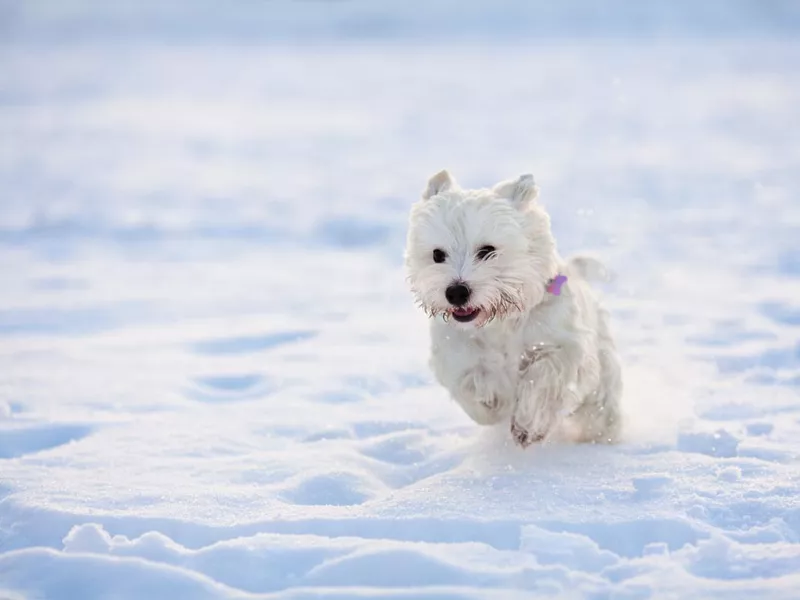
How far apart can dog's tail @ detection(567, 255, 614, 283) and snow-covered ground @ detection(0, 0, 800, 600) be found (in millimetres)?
798

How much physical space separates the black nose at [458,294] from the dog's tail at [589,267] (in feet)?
3.63

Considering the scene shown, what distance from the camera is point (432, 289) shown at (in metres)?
4.57

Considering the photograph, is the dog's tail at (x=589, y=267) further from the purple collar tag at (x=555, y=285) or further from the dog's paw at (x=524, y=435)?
the dog's paw at (x=524, y=435)

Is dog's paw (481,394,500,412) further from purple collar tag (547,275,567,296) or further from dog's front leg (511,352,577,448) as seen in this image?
purple collar tag (547,275,567,296)

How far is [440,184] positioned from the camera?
496 centimetres

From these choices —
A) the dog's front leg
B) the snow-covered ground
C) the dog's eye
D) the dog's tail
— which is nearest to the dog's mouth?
the dog's eye

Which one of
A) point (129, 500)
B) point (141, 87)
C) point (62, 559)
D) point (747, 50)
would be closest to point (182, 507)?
point (129, 500)

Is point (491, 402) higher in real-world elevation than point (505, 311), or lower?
lower

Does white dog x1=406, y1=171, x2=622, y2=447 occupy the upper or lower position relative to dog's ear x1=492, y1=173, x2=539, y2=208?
lower

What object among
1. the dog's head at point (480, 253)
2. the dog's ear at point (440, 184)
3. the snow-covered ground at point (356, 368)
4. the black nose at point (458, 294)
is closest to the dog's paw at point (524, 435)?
the snow-covered ground at point (356, 368)

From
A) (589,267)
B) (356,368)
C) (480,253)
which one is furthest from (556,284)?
(356,368)

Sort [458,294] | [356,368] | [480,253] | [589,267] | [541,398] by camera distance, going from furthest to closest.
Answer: [356,368] → [589,267] → [541,398] → [480,253] → [458,294]

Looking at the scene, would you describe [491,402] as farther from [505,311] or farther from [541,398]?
[505,311]

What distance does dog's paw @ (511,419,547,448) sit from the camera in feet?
15.8
